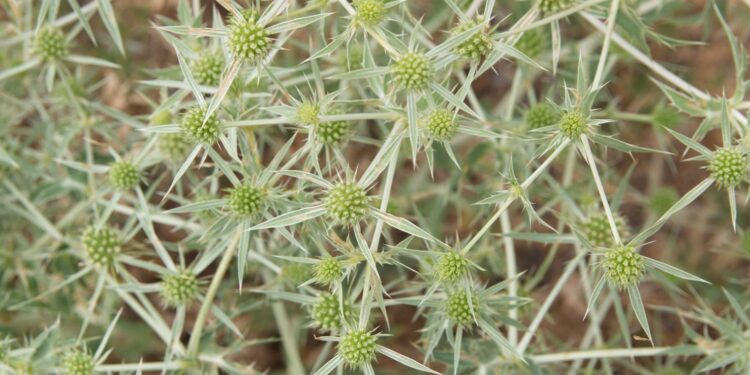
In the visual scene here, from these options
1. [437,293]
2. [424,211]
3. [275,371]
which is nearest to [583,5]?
[437,293]

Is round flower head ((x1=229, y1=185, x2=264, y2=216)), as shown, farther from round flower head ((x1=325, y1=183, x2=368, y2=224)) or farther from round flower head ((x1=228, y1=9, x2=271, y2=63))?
round flower head ((x1=228, y1=9, x2=271, y2=63))

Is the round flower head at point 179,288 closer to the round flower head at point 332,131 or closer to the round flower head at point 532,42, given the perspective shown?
the round flower head at point 332,131

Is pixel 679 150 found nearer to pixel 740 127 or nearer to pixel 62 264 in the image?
pixel 740 127

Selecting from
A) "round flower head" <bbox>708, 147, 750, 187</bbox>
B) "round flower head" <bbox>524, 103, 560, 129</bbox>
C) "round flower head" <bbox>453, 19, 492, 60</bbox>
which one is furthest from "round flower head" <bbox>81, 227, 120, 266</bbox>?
"round flower head" <bbox>708, 147, 750, 187</bbox>

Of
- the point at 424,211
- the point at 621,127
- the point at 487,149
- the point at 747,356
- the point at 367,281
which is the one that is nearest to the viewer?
the point at 367,281

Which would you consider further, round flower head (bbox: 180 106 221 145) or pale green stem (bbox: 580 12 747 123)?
pale green stem (bbox: 580 12 747 123)

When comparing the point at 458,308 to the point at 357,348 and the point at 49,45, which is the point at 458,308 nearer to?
the point at 357,348
